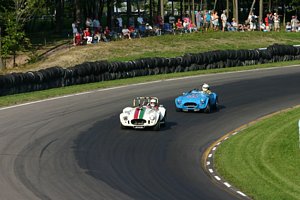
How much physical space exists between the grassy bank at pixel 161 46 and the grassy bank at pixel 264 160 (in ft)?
62.1

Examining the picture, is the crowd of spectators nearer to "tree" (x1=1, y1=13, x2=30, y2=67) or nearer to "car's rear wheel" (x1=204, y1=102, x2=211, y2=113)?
"tree" (x1=1, y1=13, x2=30, y2=67)

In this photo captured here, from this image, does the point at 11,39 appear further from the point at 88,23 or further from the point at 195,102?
the point at 195,102

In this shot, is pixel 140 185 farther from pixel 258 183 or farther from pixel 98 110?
pixel 98 110

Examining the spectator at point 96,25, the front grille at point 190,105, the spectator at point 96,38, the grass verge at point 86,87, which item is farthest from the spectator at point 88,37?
the front grille at point 190,105

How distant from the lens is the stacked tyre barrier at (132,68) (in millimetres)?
29172

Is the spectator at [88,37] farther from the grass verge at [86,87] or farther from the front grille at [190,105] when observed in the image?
the front grille at [190,105]

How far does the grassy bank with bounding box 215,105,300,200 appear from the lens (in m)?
14.4

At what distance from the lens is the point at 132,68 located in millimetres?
34812

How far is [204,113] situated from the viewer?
2450cm

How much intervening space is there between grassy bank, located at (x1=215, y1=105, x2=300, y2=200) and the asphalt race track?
70 cm

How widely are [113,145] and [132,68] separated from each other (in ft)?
53.1

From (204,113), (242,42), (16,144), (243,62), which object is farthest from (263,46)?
(16,144)

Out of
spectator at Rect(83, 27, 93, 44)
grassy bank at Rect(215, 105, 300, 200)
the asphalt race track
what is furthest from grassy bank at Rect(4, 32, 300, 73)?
grassy bank at Rect(215, 105, 300, 200)

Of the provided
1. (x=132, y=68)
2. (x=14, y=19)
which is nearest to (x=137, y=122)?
(x=132, y=68)
